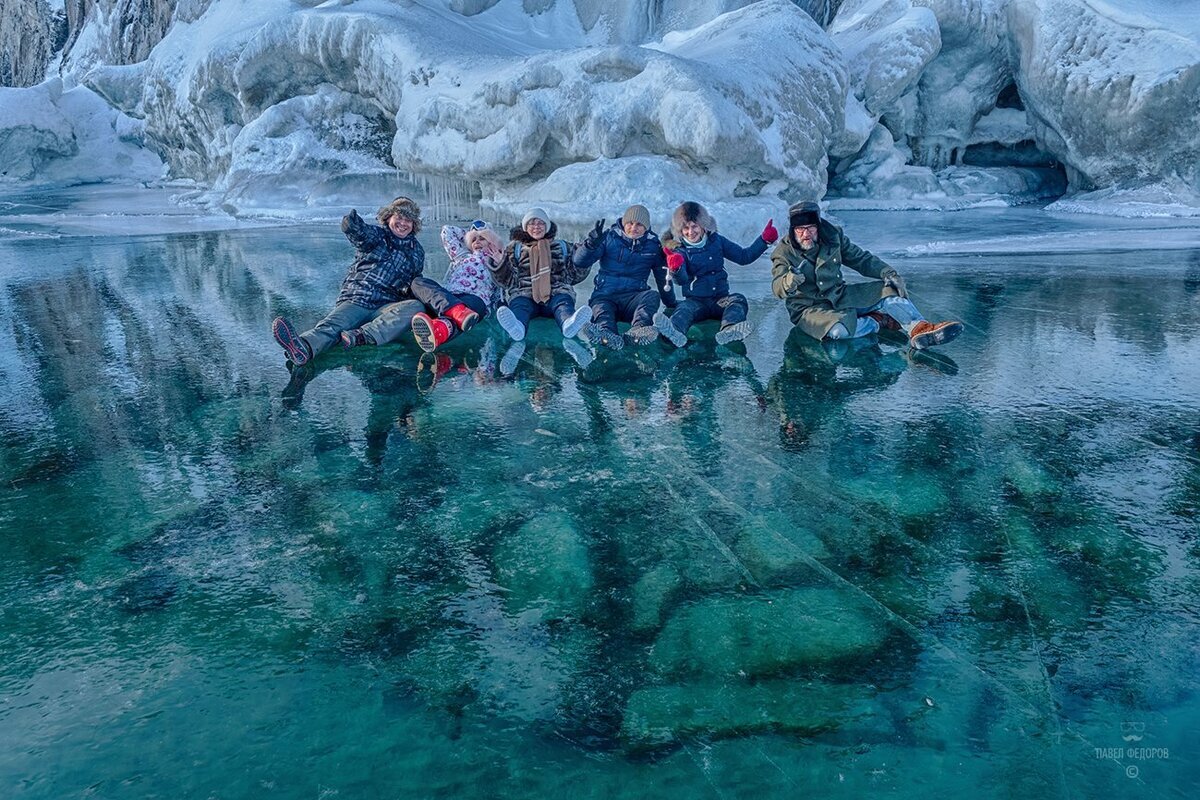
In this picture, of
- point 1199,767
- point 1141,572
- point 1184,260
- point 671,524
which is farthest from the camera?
point 1184,260

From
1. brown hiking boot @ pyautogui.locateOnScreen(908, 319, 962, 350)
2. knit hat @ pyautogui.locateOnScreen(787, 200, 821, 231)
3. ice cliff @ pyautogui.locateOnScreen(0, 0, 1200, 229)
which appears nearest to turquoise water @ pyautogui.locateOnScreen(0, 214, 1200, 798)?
brown hiking boot @ pyautogui.locateOnScreen(908, 319, 962, 350)

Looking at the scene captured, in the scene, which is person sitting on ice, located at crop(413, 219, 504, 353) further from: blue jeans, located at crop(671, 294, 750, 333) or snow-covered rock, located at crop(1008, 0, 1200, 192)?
snow-covered rock, located at crop(1008, 0, 1200, 192)

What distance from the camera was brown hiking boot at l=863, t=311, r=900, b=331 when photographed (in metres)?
5.56

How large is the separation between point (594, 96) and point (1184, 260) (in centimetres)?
658

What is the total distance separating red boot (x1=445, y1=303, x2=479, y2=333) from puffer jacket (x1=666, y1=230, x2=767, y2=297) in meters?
1.36

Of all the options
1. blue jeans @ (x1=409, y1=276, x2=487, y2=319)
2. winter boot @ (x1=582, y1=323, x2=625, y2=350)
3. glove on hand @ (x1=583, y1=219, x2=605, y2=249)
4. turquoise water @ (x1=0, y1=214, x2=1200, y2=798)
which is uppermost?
glove on hand @ (x1=583, y1=219, x2=605, y2=249)

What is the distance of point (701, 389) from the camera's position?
14.5 ft

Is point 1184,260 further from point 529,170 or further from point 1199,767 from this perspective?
point 1199,767

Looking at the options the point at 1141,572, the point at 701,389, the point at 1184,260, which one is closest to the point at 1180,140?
the point at 1184,260

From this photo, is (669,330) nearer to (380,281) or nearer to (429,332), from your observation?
(429,332)

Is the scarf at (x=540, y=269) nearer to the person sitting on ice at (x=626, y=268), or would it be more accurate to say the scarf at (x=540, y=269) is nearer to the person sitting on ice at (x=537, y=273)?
the person sitting on ice at (x=537, y=273)

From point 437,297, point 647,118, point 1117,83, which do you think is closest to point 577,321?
point 437,297

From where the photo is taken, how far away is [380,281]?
5520mm

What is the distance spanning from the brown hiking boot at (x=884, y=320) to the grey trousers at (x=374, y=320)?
2.85 meters
